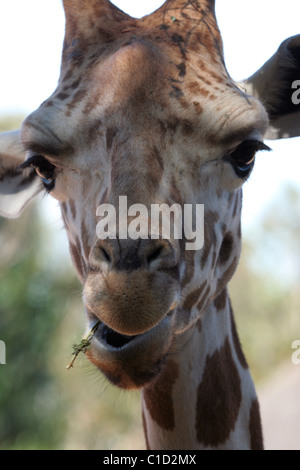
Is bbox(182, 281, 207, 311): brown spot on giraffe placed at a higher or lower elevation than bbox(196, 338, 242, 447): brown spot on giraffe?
higher

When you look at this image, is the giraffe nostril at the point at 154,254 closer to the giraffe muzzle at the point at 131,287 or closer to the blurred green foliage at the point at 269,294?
the giraffe muzzle at the point at 131,287

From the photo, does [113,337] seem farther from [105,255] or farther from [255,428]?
Answer: [255,428]

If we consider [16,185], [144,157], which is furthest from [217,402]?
[16,185]

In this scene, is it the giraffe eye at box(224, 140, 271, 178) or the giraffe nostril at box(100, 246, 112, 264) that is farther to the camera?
the giraffe eye at box(224, 140, 271, 178)

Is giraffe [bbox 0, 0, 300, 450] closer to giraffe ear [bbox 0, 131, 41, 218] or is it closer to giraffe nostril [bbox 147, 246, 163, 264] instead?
giraffe nostril [bbox 147, 246, 163, 264]

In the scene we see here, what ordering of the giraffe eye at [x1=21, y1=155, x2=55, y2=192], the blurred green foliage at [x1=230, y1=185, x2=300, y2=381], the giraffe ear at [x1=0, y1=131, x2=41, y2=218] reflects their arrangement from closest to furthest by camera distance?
the giraffe eye at [x1=21, y1=155, x2=55, y2=192] → the giraffe ear at [x1=0, y1=131, x2=41, y2=218] → the blurred green foliage at [x1=230, y1=185, x2=300, y2=381]

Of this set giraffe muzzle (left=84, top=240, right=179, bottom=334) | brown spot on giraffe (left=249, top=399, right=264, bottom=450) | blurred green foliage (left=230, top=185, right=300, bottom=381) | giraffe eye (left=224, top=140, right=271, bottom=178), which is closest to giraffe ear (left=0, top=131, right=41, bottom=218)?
giraffe eye (left=224, top=140, right=271, bottom=178)

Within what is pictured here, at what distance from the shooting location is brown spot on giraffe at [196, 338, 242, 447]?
3.63 meters

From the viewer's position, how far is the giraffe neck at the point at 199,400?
3611mm

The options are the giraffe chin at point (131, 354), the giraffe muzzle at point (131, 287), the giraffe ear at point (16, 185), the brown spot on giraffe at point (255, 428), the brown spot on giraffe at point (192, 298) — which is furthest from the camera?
the giraffe ear at point (16, 185)

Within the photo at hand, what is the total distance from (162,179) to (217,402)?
1482 millimetres

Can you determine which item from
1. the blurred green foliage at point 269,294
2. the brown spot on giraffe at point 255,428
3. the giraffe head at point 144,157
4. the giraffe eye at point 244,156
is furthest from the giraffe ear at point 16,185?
the blurred green foliage at point 269,294

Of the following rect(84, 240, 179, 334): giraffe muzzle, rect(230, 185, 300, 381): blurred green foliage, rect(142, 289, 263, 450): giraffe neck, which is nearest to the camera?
rect(84, 240, 179, 334): giraffe muzzle

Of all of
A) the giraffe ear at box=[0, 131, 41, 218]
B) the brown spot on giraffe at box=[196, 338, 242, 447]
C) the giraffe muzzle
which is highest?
the giraffe muzzle
